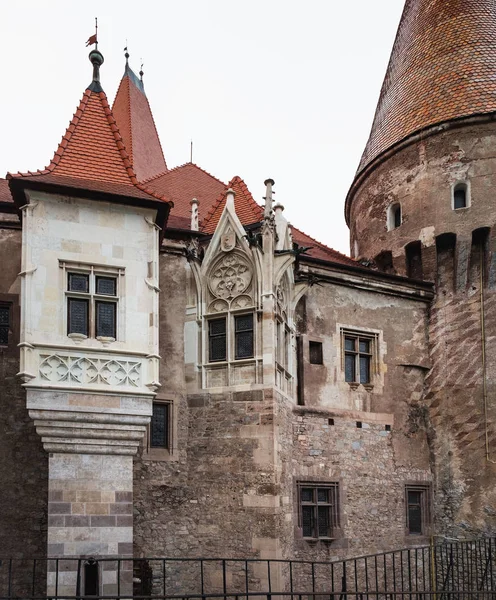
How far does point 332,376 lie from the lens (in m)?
16.3

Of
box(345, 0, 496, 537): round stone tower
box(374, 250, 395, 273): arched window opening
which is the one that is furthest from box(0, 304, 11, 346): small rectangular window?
box(374, 250, 395, 273): arched window opening

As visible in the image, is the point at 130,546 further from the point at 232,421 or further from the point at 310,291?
the point at 310,291

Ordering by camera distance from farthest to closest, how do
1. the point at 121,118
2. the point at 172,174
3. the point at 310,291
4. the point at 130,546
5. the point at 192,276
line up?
the point at 121,118, the point at 172,174, the point at 310,291, the point at 192,276, the point at 130,546

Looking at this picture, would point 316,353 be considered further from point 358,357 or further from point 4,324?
point 4,324

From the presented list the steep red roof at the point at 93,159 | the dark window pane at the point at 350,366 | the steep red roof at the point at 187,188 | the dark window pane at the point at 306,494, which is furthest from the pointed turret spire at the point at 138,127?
the dark window pane at the point at 306,494

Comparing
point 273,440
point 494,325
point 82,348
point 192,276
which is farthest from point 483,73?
point 82,348

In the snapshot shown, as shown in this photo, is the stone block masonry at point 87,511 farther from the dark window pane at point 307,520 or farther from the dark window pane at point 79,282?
the dark window pane at point 307,520

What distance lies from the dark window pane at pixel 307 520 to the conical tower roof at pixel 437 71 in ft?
30.2

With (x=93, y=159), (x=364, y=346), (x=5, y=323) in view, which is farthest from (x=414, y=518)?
(x=93, y=159)

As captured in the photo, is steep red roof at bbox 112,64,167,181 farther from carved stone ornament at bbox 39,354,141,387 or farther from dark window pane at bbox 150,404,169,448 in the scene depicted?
carved stone ornament at bbox 39,354,141,387

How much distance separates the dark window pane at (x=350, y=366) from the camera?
16672 mm

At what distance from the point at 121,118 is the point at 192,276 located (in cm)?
1031

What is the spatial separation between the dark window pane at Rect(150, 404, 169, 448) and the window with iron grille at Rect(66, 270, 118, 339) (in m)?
2.53

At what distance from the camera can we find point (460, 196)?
18.2 metres
